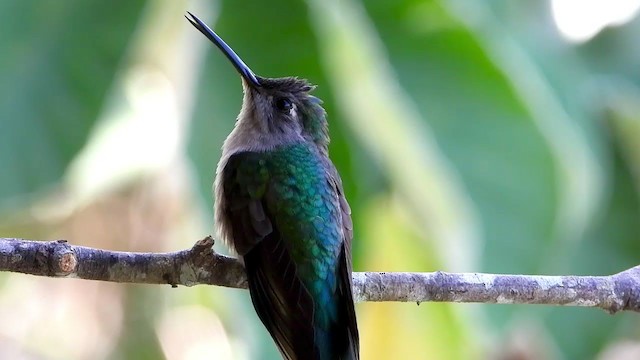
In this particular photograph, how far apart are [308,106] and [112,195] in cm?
100

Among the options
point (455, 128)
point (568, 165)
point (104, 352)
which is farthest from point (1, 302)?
point (568, 165)

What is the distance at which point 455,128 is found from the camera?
2.64 metres

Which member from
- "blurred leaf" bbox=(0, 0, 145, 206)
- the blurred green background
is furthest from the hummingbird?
"blurred leaf" bbox=(0, 0, 145, 206)

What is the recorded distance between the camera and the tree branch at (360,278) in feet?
5.04

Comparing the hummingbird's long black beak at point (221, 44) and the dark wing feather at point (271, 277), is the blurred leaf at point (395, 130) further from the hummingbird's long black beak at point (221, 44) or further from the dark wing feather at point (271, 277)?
the dark wing feather at point (271, 277)

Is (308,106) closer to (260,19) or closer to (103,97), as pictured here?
(260,19)

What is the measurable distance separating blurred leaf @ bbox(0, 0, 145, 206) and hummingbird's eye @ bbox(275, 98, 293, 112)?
0.46 m

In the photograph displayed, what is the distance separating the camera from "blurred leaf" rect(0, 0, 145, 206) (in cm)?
244

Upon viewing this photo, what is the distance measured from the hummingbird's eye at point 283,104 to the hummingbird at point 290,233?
0.20 ft

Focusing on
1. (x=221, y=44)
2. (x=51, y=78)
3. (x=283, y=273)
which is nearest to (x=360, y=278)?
(x=283, y=273)

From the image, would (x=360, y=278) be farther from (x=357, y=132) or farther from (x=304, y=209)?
(x=357, y=132)

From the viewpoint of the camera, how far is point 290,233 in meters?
1.99

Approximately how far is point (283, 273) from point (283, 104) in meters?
0.77

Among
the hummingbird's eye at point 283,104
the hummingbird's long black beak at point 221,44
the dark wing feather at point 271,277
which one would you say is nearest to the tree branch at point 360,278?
the dark wing feather at point 271,277
